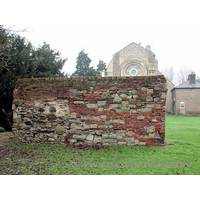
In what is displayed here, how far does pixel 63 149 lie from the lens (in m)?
6.87

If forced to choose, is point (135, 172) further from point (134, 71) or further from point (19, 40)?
point (134, 71)

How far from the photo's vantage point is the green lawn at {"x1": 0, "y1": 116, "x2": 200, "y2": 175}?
15.8 feet

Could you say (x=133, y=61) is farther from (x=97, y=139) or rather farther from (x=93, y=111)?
(x=97, y=139)

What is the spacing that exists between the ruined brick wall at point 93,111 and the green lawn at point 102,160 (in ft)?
1.77

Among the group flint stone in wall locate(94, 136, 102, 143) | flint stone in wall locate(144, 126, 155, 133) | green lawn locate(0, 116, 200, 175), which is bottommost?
green lawn locate(0, 116, 200, 175)

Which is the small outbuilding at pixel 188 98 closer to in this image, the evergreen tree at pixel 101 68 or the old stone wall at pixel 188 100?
the old stone wall at pixel 188 100

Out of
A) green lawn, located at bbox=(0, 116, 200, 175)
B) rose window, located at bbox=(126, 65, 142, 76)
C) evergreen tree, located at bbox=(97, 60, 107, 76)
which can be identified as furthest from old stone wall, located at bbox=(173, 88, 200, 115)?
green lawn, located at bbox=(0, 116, 200, 175)

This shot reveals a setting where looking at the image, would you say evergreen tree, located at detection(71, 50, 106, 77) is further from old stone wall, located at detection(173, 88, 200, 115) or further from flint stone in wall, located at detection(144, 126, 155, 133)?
flint stone in wall, located at detection(144, 126, 155, 133)

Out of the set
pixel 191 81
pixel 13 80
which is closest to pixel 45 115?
pixel 13 80

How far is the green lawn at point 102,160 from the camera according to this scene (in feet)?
15.8

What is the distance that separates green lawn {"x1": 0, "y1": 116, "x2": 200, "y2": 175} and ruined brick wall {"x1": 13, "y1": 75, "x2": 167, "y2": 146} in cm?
54

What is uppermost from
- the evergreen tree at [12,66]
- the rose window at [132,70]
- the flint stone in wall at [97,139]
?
the rose window at [132,70]

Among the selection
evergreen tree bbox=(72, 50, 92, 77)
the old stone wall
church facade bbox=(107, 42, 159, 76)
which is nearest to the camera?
the old stone wall

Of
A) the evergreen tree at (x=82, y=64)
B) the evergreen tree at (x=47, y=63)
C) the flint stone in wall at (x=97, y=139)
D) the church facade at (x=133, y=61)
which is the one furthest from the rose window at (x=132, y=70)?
the flint stone in wall at (x=97, y=139)
